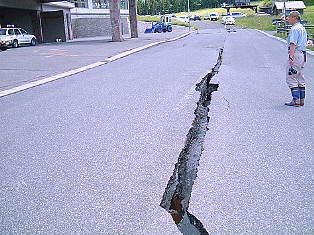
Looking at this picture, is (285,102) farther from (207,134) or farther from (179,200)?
(179,200)

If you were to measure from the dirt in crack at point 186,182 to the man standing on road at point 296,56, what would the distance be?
1.94 m

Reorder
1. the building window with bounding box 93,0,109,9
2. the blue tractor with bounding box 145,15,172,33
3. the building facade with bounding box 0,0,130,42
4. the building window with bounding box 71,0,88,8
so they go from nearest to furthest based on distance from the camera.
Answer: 1. the building facade with bounding box 0,0,130,42
2. the building window with bounding box 71,0,88,8
3. the building window with bounding box 93,0,109,9
4. the blue tractor with bounding box 145,15,172,33

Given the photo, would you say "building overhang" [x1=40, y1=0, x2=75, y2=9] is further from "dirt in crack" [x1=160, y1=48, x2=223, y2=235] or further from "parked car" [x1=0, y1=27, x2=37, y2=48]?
"dirt in crack" [x1=160, y1=48, x2=223, y2=235]

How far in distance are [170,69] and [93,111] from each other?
19.3ft

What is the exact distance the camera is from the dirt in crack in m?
3.21

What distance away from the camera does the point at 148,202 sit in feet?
11.5

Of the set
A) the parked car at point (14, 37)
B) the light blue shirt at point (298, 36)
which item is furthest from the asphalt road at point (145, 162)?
the parked car at point (14, 37)

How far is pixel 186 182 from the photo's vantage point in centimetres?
402

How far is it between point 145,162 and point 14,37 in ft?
84.3

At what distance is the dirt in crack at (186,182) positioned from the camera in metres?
3.21

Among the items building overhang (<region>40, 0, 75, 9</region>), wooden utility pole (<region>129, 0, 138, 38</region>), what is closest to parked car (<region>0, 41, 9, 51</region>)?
building overhang (<region>40, 0, 75, 9</region>)

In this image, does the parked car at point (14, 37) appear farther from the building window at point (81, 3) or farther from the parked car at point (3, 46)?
the building window at point (81, 3)

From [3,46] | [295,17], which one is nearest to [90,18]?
[3,46]

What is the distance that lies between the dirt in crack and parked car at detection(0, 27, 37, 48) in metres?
22.9
